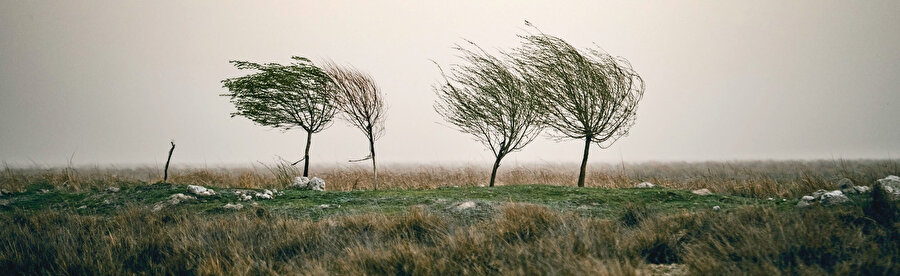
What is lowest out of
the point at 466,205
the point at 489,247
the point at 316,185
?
the point at 489,247

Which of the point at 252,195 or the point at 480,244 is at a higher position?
→ the point at 252,195

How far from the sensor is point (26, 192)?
16344 millimetres

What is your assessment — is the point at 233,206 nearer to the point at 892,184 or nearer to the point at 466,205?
the point at 466,205

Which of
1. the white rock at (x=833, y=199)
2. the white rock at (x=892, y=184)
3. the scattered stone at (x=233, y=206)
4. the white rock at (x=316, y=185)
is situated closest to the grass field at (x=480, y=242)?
the scattered stone at (x=233, y=206)

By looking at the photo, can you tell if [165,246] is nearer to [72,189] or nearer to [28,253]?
[28,253]

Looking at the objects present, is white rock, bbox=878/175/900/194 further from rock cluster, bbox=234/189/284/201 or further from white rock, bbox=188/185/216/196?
white rock, bbox=188/185/216/196

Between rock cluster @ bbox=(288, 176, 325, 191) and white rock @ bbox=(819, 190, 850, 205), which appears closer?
white rock @ bbox=(819, 190, 850, 205)

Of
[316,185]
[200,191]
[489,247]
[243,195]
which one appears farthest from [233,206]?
[489,247]

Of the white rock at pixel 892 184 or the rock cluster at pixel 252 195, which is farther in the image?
the rock cluster at pixel 252 195

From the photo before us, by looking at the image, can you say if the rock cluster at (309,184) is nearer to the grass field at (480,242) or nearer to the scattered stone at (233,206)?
the scattered stone at (233,206)

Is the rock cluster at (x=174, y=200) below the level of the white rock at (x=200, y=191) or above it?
below

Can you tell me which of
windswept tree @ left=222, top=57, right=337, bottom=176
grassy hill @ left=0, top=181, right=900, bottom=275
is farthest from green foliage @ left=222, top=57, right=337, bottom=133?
grassy hill @ left=0, top=181, right=900, bottom=275

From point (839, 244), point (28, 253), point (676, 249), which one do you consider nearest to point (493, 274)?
point (676, 249)

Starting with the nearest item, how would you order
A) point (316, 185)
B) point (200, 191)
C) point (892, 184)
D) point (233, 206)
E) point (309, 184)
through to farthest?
point (233, 206), point (892, 184), point (200, 191), point (316, 185), point (309, 184)
